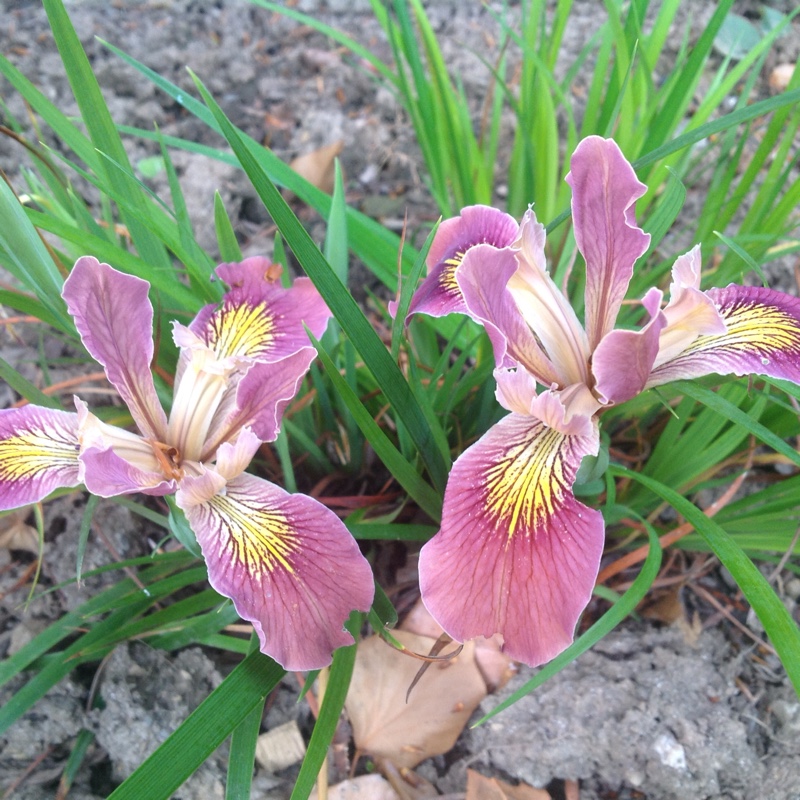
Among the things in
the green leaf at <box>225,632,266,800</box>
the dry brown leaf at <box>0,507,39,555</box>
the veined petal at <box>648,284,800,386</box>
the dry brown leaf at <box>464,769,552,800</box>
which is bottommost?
the dry brown leaf at <box>0,507,39,555</box>

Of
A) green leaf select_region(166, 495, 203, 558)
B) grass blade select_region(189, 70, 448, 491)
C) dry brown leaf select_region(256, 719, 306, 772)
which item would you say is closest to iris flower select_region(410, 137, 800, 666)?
grass blade select_region(189, 70, 448, 491)

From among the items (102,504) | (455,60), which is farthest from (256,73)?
(102,504)

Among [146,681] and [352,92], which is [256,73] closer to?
[352,92]

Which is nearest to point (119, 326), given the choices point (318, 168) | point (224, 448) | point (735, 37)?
point (224, 448)

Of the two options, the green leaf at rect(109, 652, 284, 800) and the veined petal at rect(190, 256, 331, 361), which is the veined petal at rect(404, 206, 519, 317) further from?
Result: the green leaf at rect(109, 652, 284, 800)

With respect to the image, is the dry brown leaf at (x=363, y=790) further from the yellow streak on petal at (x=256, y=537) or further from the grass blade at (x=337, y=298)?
the grass blade at (x=337, y=298)

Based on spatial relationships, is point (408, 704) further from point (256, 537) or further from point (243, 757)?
point (256, 537)
